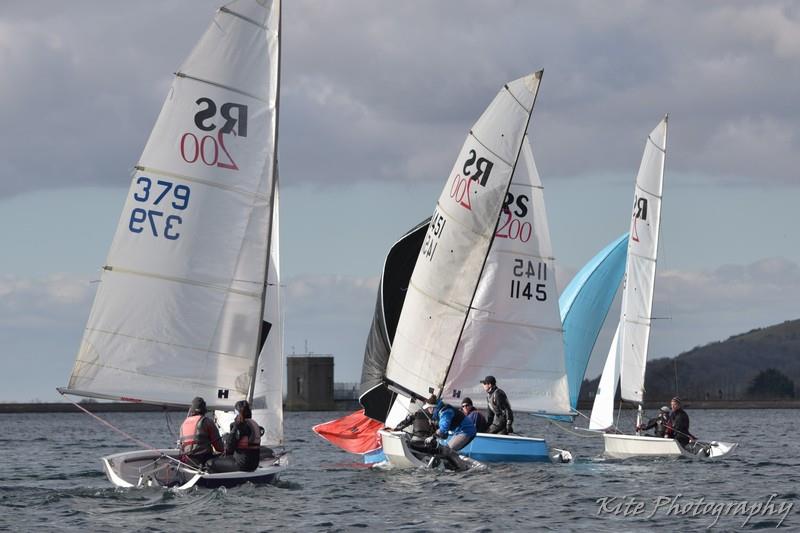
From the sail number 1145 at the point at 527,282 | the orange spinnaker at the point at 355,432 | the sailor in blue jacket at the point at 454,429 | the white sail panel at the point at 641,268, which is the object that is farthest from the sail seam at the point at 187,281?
the white sail panel at the point at 641,268

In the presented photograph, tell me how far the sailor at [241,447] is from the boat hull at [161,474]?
187mm

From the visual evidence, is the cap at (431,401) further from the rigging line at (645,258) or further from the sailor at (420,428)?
the rigging line at (645,258)

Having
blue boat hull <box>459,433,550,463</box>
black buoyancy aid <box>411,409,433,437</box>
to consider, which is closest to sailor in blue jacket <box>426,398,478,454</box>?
black buoyancy aid <box>411,409,433,437</box>

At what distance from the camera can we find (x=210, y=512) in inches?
838

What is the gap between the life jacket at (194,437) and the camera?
2269 cm

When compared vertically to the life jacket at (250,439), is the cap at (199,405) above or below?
above

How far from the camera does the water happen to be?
2089 cm

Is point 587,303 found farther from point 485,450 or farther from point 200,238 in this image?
point 200,238

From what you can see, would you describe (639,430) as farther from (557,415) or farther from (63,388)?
(63,388)

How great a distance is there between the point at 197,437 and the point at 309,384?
272 feet

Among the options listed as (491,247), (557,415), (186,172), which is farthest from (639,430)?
(186,172)

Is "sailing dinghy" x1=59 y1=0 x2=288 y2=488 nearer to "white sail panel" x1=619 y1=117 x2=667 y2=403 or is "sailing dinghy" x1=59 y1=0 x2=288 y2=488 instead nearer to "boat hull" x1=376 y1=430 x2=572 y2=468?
"boat hull" x1=376 y1=430 x2=572 y2=468

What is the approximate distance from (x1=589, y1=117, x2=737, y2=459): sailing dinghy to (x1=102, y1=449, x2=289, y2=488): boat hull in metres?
13.7

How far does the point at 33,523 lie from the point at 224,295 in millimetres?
4942
